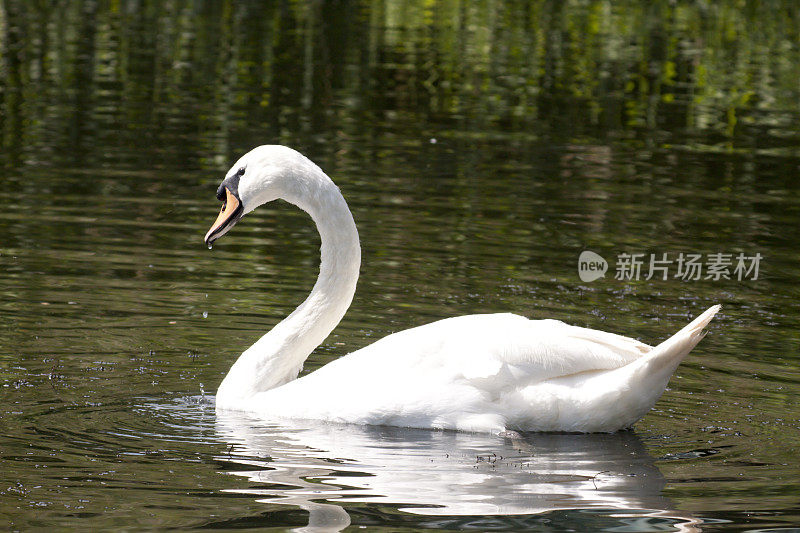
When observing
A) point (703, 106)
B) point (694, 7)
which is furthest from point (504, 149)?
point (694, 7)

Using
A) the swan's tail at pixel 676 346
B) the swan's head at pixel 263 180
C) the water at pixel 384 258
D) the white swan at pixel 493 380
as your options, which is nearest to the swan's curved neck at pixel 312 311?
the swan's head at pixel 263 180

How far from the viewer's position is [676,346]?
7.21 metres

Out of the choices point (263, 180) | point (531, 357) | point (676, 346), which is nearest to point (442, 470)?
point (531, 357)

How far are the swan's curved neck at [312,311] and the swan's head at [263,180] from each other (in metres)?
0.03

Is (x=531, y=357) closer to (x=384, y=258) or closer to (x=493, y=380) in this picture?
(x=493, y=380)

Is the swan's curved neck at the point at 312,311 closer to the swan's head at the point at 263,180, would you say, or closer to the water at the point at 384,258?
the swan's head at the point at 263,180

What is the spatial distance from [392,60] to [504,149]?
9409 mm

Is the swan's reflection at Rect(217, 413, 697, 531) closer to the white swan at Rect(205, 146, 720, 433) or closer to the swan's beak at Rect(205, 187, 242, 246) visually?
the white swan at Rect(205, 146, 720, 433)

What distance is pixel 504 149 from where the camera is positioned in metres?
18.5

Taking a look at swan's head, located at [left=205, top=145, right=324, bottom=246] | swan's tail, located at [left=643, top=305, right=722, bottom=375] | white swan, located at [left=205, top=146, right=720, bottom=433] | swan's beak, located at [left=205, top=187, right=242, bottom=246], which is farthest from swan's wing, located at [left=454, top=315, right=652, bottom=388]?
swan's beak, located at [left=205, top=187, right=242, bottom=246]

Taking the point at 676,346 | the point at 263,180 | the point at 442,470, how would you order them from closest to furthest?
the point at 442,470
the point at 676,346
the point at 263,180

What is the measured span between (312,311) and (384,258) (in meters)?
3.66

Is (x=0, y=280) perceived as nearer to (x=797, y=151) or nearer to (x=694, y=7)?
(x=797, y=151)

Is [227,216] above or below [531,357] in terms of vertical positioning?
above
